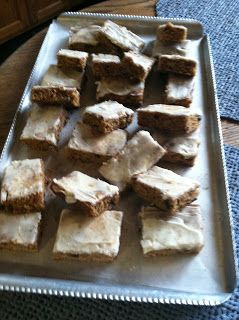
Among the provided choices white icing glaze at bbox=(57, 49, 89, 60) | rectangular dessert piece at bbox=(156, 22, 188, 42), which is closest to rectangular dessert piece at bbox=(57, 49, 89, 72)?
white icing glaze at bbox=(57, 49, 89, 60)

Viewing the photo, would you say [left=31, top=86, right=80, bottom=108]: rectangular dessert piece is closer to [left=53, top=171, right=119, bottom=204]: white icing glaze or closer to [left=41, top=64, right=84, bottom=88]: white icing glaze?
[left=41, top=64, right=84, bottom=88]: white icing glaze

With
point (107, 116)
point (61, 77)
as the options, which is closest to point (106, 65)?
point (61, 77)

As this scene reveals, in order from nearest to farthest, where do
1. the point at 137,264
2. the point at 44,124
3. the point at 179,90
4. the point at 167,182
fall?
the point at 137,264 → the point at 167,182 → the point at 44,124 → the point at 179,90

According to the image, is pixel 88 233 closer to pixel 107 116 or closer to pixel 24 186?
pixel 24 186

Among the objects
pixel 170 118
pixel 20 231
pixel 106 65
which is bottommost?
pixel 20 231

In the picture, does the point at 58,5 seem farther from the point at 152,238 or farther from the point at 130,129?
the point at 152,238

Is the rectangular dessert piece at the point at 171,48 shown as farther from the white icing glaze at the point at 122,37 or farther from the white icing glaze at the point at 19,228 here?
the white icing glaze at the point at 19,228
